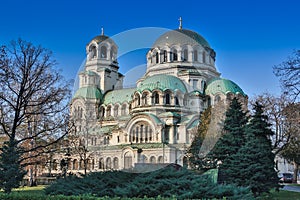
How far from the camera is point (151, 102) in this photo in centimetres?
5022

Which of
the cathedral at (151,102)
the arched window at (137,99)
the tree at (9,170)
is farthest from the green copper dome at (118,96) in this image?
the tree at (9,170)

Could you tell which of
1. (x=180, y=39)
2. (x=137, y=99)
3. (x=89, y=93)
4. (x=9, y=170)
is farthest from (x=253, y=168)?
(x=89, y=93)

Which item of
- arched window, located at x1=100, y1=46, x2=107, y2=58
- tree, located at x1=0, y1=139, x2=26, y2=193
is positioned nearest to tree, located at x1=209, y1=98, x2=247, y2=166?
tree, located at x1=0, y1=139, x2=26, y2=193

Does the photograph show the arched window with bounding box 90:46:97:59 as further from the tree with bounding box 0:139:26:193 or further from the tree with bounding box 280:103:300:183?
the tree with bounding box 0:139:26:193

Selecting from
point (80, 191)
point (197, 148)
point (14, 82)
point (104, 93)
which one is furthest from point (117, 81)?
point (80, 191)

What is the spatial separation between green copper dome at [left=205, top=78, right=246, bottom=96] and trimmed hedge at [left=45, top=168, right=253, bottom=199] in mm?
39216

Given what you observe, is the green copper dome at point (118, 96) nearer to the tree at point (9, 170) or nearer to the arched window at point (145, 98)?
the arched window at point (145, 98)

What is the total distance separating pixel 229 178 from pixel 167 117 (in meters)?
29.4

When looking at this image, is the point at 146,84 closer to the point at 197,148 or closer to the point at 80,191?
the point at 197,148

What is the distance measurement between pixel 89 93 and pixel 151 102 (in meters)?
14.4

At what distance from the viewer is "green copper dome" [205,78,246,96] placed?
5200 cm

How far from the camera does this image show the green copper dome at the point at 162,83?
167 feet

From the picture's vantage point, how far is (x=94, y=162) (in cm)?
4741

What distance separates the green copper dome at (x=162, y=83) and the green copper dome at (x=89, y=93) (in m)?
10.8
